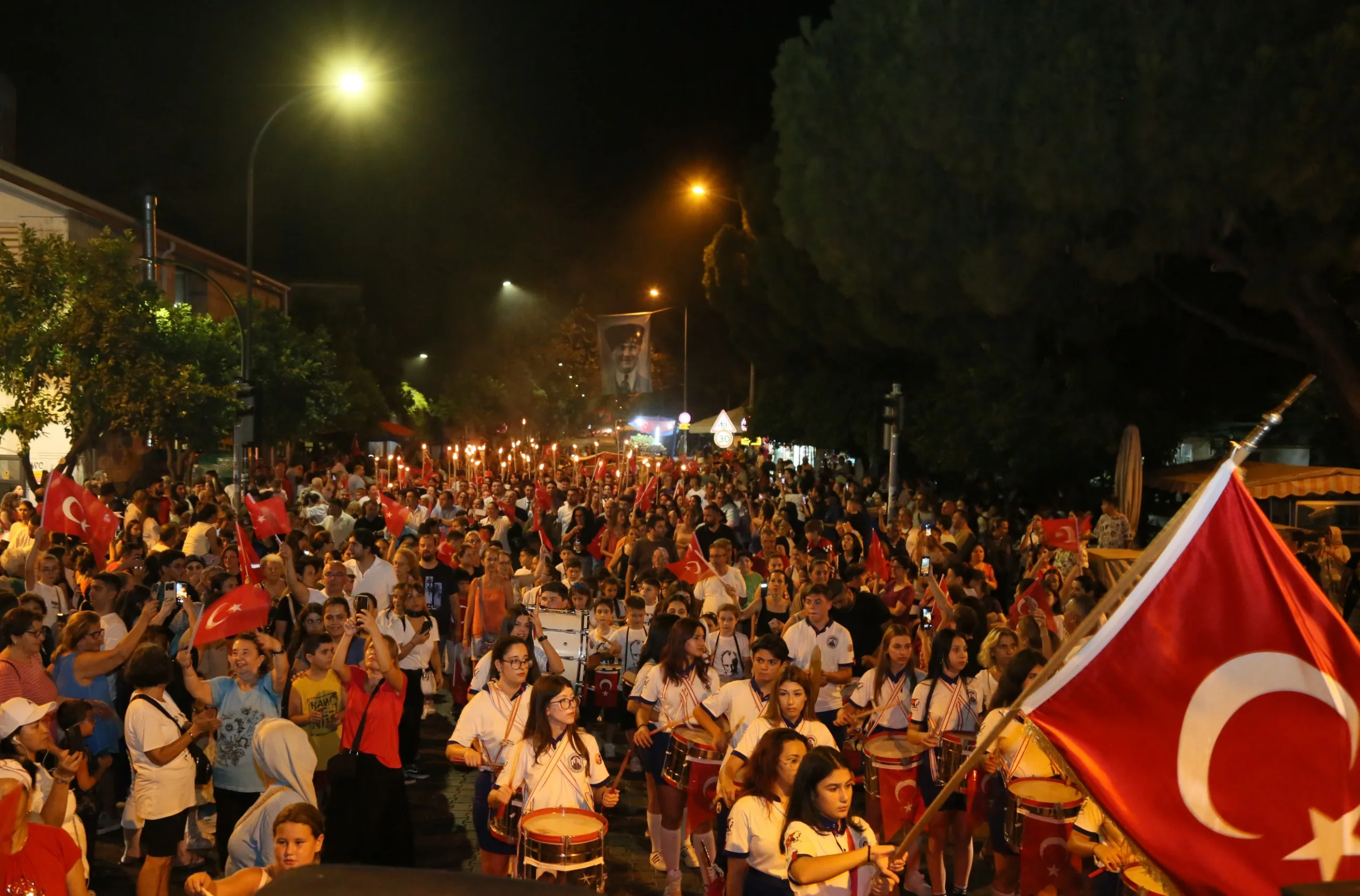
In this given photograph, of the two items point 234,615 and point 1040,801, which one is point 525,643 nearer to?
point 234,615

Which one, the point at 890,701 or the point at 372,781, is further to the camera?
the point at 890,701

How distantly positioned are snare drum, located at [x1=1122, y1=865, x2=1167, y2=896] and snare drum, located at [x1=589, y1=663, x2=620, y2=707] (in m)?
5.17

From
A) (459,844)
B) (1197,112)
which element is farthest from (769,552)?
(1197,112)

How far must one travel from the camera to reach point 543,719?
19.2 feet

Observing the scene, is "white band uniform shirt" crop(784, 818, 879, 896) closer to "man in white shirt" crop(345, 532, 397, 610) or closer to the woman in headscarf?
the woman in headscarf

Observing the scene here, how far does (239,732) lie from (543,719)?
1.83 meters

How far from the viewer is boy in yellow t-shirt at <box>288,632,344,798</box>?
7.02 meters

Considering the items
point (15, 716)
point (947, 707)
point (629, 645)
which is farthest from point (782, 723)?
point (629, 645)

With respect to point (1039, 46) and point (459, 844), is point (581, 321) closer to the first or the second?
point (1039, 46)

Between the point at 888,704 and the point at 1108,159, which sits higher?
the point at 1108,159

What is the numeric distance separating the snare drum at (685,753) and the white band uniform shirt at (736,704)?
118 millimetres

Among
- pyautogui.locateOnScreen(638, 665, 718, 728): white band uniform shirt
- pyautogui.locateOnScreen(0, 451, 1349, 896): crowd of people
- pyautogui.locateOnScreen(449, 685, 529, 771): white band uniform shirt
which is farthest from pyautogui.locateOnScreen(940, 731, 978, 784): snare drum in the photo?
pyautogui.locateOnScreen(449, 685, 529, 771): white band uniform shirt

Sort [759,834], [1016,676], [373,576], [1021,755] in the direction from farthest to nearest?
1. [373,576]
2. [1016,676]
3. [1021,755]
4. [759,834]

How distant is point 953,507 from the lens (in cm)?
1625
